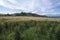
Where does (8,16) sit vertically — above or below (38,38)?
above

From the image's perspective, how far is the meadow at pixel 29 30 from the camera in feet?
22.8

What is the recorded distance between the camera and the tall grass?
22.8 ft

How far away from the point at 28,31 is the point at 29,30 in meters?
0.07

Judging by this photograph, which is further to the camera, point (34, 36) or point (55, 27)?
point (55, 27)

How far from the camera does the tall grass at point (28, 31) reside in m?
6.96

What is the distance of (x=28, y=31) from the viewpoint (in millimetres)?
7336

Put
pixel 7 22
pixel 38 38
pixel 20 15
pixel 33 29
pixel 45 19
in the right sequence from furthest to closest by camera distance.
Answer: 1. pixel 20 15
2. pixel 45 19
3. pixel 7 22
4. pixel 33 29
5. pixel 38 38

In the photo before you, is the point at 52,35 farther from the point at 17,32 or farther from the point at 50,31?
the point at 17,32

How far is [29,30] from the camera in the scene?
739 centimetres

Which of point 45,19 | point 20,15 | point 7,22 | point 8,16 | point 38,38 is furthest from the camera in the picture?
point 20,15

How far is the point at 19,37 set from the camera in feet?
22.7

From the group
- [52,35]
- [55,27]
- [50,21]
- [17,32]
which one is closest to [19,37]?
[17,32]

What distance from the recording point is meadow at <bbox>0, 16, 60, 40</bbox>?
6961mm

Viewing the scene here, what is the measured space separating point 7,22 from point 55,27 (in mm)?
2025
